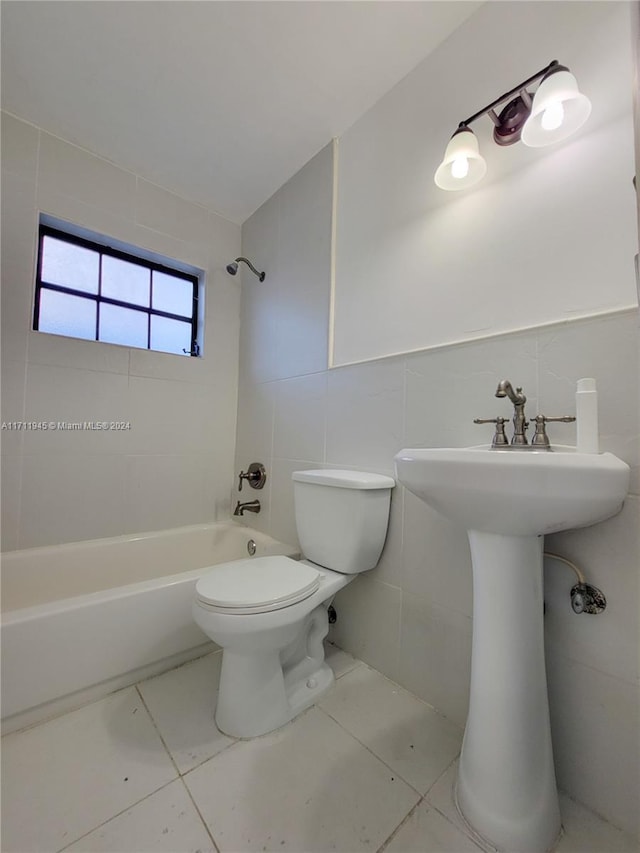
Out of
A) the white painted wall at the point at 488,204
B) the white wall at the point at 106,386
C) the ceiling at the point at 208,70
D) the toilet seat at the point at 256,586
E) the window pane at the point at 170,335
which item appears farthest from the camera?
the window pane at the point at 170,335

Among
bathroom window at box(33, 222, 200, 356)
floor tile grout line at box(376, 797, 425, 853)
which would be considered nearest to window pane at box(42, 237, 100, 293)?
bathroom window at box(33, 222, 200, 356)

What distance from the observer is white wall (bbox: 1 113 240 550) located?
1487mm

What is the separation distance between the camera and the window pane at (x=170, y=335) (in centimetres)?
196

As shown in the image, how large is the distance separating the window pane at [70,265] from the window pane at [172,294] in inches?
11.7

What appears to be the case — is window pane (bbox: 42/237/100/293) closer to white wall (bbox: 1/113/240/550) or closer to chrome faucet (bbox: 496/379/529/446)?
white wall (bbox: 1/113/240/550)

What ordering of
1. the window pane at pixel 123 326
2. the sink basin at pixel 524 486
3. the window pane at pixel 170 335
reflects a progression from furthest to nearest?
1. the window pane at pixel 170 335
2. the window pane at pixel 123 326
3. the sink basin at pixel 524 486

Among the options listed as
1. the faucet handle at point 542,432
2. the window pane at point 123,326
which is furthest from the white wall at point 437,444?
the window pane at point 123,326

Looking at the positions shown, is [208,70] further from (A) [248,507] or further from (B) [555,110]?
(A) [248,507]

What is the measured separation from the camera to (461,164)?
1015mm

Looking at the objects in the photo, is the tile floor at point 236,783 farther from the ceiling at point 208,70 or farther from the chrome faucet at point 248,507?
the ceiling at point 208,70

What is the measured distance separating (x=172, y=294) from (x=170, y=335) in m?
0.26

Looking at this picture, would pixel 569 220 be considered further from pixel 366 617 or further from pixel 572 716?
pixel 366 617

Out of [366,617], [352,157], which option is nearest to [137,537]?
[366,617]

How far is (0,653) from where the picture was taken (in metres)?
0.95
